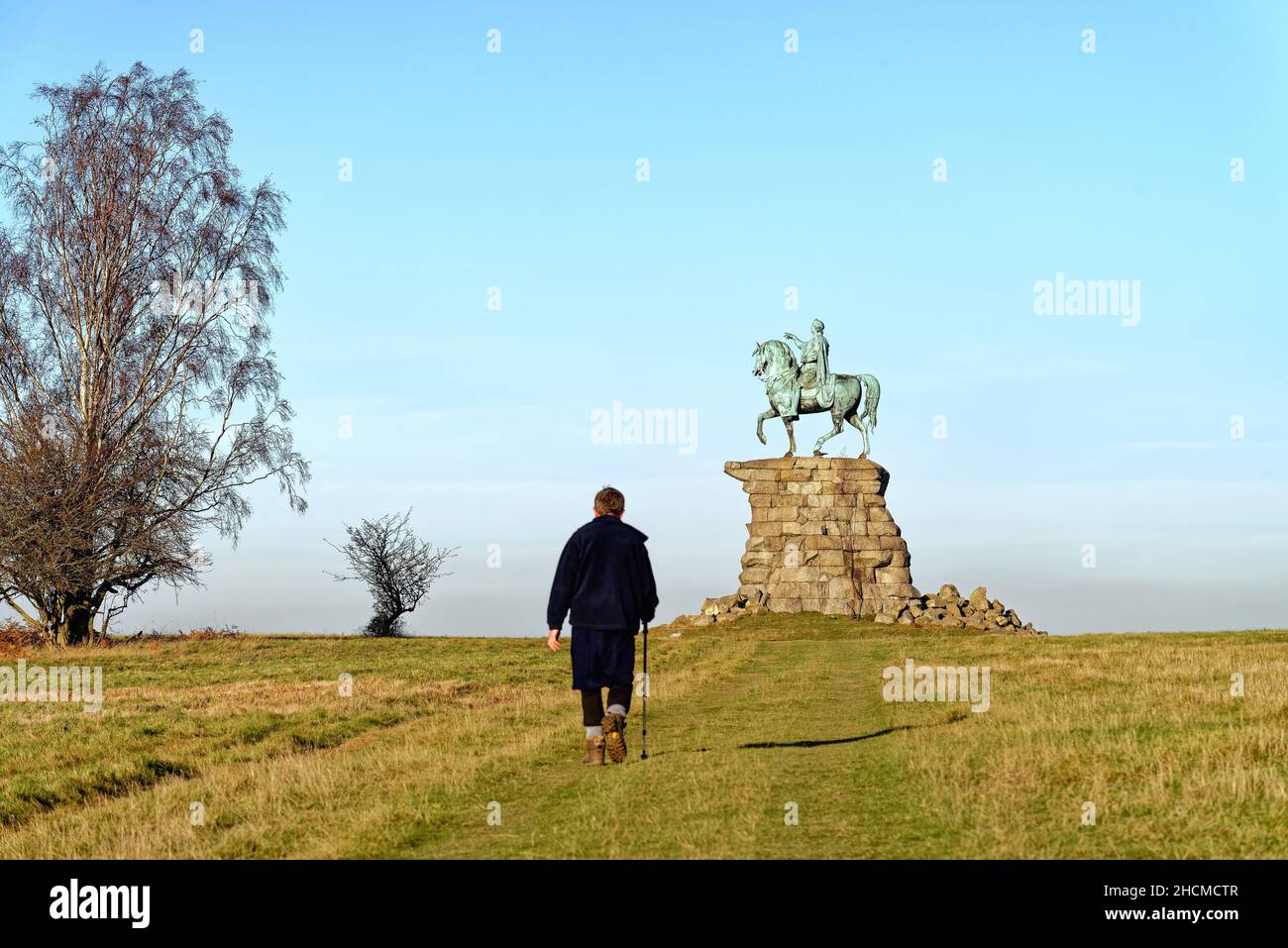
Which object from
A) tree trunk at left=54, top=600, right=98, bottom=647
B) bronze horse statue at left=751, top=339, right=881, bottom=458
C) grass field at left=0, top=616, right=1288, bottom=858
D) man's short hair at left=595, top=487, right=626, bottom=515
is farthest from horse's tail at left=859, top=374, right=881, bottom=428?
man's short hair at left=595, top=487, right=626, bottom=515

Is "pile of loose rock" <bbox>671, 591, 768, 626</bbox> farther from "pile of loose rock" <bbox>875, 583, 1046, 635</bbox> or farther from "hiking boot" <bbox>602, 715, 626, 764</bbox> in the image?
"hiking boot" <bbox>602, 715, 626, 764</bbox>

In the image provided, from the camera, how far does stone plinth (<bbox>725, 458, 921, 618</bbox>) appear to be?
4659 cm

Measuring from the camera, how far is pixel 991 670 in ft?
82.5

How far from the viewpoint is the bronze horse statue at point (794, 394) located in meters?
49.2

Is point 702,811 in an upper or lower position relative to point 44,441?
lower

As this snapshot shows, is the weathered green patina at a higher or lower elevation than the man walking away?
higher

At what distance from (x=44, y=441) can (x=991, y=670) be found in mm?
27587

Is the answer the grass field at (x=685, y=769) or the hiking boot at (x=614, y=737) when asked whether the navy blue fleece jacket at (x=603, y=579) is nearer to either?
the hiking boot at (x=614, y=737)

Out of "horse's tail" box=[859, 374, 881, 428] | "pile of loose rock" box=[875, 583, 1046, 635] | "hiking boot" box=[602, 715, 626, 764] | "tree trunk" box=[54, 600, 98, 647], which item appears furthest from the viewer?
"horse's tail" box=[859, 374, 881, 428]

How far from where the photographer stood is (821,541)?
47188 millimetres

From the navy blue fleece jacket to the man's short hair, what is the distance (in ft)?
0.55

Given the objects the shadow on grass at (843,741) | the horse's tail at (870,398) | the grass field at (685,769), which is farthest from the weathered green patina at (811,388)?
the shadow on grass at (843,741)
